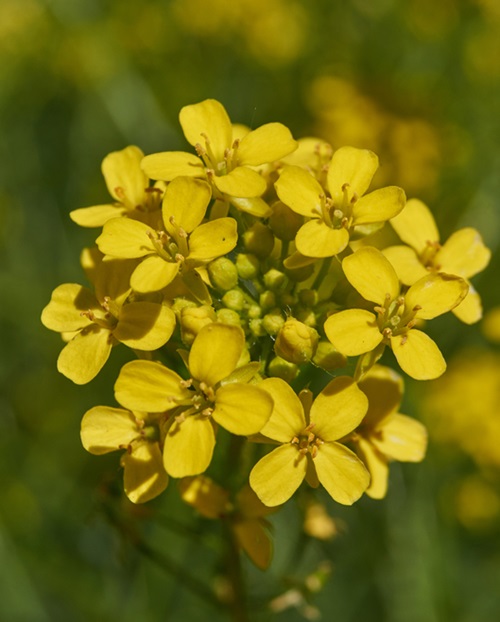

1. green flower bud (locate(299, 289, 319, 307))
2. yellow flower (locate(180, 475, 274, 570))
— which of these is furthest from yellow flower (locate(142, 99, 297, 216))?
yellow flower (locate(180, 475, 274, 570))

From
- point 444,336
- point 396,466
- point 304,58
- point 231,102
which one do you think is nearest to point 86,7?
point 231,102

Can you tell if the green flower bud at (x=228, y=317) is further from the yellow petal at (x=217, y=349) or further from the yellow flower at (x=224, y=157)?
the yellow flower at (x=224, y=157)

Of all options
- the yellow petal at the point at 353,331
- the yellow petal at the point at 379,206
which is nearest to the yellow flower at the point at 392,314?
the yellow petal at the point at 353,331

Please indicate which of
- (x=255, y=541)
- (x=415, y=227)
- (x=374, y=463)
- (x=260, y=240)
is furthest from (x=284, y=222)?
(x=255, y=541)

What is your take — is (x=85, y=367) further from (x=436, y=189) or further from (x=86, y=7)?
(x=86, y=7)

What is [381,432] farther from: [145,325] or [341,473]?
[145,325]
